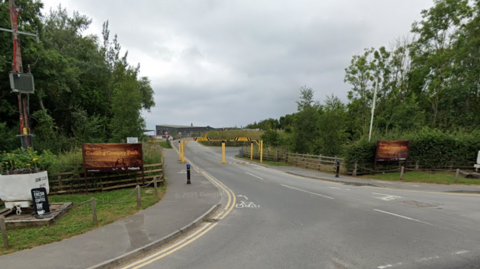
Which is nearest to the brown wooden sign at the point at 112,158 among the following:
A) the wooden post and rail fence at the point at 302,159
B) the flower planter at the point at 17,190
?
the flower planter at the point at 17,190

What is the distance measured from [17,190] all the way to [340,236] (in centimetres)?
1025

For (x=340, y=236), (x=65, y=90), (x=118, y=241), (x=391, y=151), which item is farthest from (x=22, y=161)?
(x=391, y=151)

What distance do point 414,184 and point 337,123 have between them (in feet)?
33.0

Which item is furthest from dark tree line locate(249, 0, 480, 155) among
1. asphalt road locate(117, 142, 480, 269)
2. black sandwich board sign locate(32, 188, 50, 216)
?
black sandwich board sign locate(32, 188, 50, 216)

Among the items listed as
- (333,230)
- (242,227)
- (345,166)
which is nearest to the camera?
(333,230)

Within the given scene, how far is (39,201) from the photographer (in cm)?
710

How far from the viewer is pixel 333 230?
6.29 m

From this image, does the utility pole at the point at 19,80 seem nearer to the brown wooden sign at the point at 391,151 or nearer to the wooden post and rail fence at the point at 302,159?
the wooden post and rail fence at the point at 302,159

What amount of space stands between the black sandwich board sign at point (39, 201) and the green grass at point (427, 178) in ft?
59.8

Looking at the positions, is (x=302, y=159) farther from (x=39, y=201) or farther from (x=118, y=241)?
(x=39, y=201)

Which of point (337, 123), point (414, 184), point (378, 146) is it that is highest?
point (337, 123)

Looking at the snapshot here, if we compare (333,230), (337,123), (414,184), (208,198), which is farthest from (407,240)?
(337,123)

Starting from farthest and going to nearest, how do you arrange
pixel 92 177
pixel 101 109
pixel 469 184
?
1. pixel 101 109
2. pixel 469 184
3. pixel 92 177

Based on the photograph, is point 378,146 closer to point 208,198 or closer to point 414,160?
point 414,160
